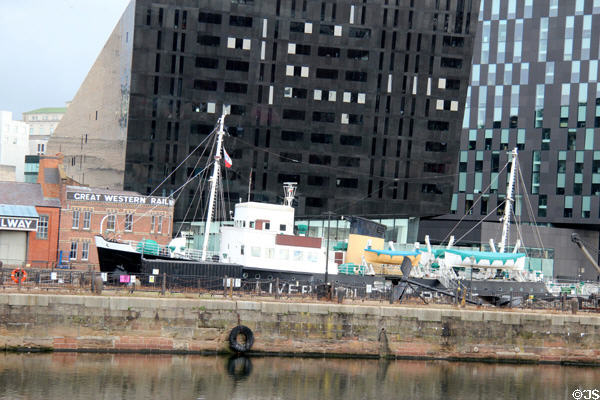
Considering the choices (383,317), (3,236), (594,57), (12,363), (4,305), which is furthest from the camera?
(594,57)

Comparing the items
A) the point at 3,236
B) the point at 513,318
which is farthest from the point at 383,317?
the point at 3,236

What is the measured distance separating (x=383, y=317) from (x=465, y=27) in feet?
148

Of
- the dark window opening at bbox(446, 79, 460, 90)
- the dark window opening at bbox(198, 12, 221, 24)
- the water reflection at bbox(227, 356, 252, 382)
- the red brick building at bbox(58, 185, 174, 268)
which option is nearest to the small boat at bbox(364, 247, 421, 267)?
the red brick building at bbox(58, 185, 174, 268)

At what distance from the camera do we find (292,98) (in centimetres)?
8200

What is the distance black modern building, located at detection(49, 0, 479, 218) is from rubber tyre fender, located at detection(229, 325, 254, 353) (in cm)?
3712

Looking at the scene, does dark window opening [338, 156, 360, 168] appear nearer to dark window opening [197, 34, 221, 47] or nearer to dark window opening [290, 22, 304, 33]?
dark window opening [290, 22, 304, 33]

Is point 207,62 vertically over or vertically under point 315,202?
over

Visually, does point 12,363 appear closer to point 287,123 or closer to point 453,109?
point 287,123

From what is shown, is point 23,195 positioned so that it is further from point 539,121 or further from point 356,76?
point 539,121

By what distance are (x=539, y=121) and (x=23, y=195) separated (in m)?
57.0

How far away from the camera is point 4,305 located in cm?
4244

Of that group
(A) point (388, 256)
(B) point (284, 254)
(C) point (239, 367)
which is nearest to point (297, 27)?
(A) point (388, 256)

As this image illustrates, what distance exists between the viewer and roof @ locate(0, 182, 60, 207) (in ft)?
225

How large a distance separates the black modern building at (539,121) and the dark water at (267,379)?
2112 inches
